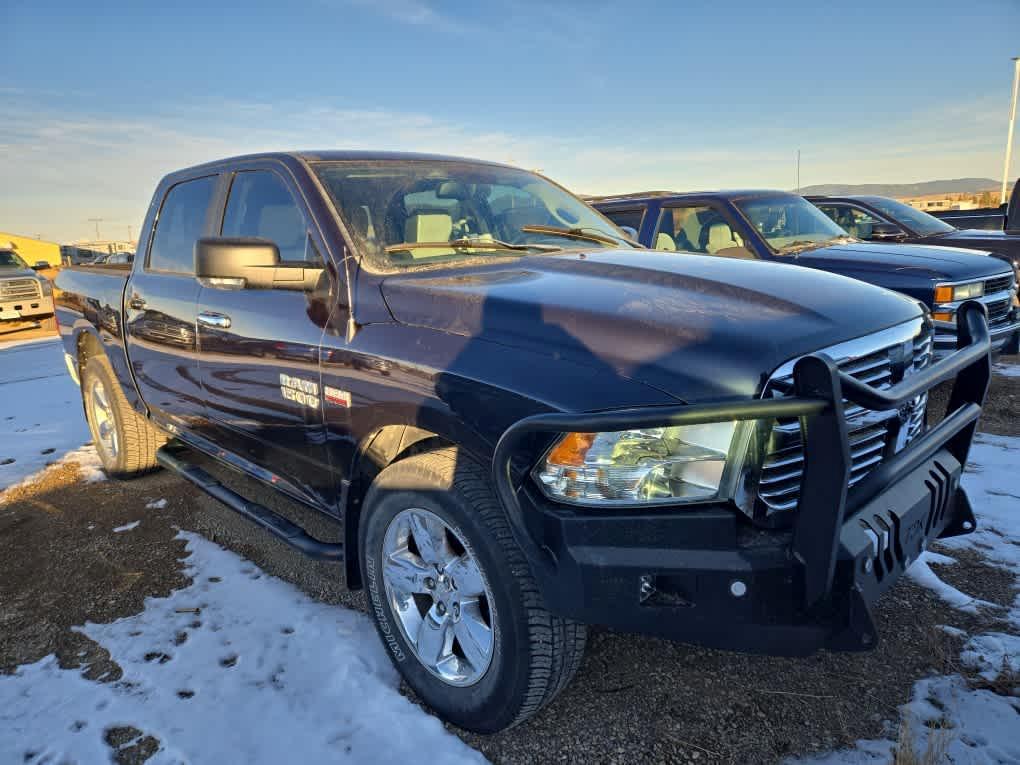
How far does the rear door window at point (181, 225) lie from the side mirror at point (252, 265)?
98 centimetres

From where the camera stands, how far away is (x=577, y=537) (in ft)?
5.77

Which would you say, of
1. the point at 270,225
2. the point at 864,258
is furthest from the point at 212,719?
the point at 864,258

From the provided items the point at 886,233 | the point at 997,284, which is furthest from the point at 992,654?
the point at 886,233

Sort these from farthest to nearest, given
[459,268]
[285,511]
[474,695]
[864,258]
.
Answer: [864,258], [285,511], [459,268], [474,695]

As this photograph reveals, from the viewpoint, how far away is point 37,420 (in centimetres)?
636

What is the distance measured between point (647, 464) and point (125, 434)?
3.96 m

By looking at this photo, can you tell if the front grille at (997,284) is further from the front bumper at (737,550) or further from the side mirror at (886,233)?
the front bumper at (737,550)

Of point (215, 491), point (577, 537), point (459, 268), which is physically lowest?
point (215, 491)

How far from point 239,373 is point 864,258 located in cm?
518

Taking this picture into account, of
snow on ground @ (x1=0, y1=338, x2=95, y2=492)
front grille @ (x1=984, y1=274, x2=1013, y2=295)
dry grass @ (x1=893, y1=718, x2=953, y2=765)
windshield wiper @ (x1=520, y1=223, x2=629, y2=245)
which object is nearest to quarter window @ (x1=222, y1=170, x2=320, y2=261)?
windshield wiper @ (x1=520, y1=223, x2=629, y2=245)

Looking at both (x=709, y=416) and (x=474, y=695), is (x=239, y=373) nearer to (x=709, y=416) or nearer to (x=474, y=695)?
(x=474, y=695)

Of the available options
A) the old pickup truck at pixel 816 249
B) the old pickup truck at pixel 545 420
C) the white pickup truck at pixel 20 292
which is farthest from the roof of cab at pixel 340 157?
the white pickup truck at pixel 20 292

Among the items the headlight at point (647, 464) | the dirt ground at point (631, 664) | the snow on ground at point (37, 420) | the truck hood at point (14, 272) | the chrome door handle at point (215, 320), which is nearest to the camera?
the headlight at point (647, 464)

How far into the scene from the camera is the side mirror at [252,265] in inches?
98.1
